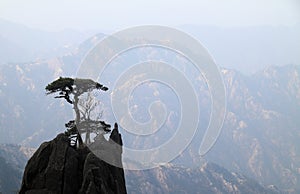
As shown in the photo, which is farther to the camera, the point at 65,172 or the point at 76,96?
the point at 76,96

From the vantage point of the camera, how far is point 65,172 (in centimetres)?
3684

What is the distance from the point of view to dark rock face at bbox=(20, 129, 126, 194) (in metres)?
35.9

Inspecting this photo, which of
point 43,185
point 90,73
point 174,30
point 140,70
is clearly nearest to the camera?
point 43,185

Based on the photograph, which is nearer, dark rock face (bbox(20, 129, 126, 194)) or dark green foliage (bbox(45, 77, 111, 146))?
dark rock face (bbox(20, 129, 126, 194))

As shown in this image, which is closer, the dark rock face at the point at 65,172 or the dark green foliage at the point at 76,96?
the dark rock face at the point at 65,172

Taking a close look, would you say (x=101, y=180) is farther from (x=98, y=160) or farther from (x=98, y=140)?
(x=98, y=140)

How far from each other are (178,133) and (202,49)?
39.9 ft

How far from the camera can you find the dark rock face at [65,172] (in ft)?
118

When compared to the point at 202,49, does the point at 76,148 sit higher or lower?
lower

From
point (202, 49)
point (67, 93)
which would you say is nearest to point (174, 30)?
point (202, 49)

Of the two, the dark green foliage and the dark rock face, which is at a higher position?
the dark green foliage

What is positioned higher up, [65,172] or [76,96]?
[76,96]

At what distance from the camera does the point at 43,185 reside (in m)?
36.3

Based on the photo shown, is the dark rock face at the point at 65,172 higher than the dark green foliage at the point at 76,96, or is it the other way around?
the dark green foliage at the point at 76,96
